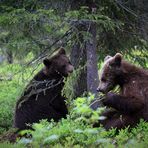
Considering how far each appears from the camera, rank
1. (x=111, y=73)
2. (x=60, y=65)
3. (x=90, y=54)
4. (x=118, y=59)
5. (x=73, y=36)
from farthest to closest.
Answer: (x=73, y=36) < (x=90, y=54) < (x=60, y=65) < (x=111, y=73) < (x=118, y=59)

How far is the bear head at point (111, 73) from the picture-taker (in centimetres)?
960

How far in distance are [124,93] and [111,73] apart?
2.40ft

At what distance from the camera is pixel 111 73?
9.70 metres

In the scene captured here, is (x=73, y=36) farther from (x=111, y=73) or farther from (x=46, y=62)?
(x=111, y=73)

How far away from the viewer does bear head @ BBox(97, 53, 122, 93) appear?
9.60m

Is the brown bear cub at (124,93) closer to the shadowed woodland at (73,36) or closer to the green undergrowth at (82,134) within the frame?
the shadowed woodland at (73,36)

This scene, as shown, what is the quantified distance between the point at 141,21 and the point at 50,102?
142 inches

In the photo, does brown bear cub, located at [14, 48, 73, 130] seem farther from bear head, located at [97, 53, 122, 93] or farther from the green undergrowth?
the green undergrowth

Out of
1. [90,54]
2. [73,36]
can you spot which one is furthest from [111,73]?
[73,36]

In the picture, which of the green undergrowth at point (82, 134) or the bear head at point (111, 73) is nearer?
the green undergrowth at point (82, 134)

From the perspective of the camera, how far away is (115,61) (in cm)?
961

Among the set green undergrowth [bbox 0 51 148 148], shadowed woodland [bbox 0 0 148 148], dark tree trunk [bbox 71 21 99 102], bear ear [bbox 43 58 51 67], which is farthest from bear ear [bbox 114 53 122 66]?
dark tree trunk [bbox 71 21 99 102]

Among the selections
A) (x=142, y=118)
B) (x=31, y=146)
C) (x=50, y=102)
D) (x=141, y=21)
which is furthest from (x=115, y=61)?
(x=141, y=21)

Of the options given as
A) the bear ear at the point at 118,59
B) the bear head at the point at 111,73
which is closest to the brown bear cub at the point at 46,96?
the bear head at the point at 111,73
